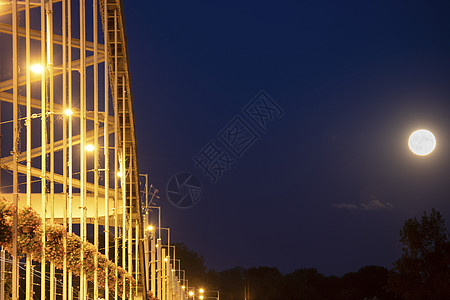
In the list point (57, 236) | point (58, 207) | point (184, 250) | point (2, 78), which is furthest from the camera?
point (184, 250)

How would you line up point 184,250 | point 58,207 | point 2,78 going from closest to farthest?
1. point 2,78
2. point 58,207
3. point 184,250

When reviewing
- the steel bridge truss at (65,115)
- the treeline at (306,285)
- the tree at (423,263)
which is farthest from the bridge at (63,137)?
the treeline at (306,285)

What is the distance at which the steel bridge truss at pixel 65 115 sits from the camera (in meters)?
13.7

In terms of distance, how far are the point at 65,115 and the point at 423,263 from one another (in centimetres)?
4462

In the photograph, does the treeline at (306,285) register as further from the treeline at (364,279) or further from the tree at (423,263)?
the tree at (423,263)

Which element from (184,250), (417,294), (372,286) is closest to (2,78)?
(417,294)

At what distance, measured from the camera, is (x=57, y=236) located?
1540 cm

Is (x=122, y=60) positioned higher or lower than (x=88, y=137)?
higher

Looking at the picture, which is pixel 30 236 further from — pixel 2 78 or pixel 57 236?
pixel 2 78

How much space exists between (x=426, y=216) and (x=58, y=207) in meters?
37.7

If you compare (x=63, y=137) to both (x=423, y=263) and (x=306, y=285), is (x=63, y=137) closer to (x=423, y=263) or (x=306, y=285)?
(x=423, y=263)

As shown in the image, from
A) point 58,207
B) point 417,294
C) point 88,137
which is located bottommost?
point 417,294

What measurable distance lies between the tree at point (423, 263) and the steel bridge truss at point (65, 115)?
30655 millimetres

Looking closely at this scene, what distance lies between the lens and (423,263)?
5534 centimetres
